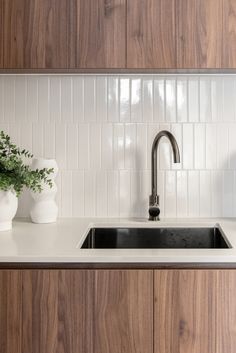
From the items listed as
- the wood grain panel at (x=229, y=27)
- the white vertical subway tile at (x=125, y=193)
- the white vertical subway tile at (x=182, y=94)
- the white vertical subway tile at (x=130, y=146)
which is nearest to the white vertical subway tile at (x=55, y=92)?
the white vertical subway tile at (x=130, y=146)

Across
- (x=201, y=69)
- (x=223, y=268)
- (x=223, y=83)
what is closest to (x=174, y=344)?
(x=223, y=268)

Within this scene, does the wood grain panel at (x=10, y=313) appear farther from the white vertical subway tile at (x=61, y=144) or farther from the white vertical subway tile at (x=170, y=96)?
the white vertical subway tile at (x=170, y=96)

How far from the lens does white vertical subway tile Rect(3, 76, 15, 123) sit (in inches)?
75.0

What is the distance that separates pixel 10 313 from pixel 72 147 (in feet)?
2.91

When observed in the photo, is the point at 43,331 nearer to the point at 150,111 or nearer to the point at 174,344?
the point at 174,344

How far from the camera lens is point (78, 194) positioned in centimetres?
192

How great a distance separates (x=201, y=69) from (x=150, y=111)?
1.22ft

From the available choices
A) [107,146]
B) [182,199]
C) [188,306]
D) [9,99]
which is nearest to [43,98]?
[9,99]

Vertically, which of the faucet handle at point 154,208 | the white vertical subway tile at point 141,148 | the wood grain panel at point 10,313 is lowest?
the wood grain panel at point 10,313

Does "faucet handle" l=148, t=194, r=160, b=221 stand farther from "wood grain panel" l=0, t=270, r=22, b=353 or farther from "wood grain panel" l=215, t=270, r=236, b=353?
"wood grain panel" l=0, t=270, r=22, b=353

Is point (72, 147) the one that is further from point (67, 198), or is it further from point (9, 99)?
point (9, 99)

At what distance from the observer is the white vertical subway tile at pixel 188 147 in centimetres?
189

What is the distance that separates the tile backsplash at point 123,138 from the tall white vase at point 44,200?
15cm

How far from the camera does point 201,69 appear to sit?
1.58 m
